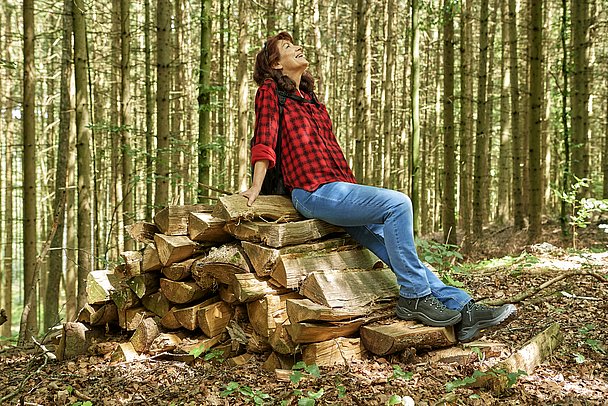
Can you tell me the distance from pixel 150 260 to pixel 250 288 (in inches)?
Result: 43.5

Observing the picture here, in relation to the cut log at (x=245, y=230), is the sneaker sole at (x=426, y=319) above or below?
below

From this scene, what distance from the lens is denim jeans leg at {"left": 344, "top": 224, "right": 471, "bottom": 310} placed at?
12.9ft

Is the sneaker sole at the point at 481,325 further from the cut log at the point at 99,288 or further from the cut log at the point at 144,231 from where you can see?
the cut log at the point at 99,288

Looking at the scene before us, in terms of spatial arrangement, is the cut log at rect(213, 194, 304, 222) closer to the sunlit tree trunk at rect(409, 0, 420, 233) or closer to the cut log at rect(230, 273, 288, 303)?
the cut log at rect(230, 273, 288, 303)

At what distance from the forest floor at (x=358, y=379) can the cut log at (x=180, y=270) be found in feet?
2.19

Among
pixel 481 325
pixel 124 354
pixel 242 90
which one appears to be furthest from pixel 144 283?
pixel 242 90

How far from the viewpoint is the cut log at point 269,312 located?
153 inches

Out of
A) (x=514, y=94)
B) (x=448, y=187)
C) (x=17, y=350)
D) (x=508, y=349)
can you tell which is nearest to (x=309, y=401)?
(x=508, y=349)

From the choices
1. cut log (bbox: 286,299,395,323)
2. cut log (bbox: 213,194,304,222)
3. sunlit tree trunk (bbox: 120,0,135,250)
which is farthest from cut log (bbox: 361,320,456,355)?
sunlit tree trunk (bbox: 120,0,135,250)

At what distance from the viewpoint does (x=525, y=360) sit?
3.41m

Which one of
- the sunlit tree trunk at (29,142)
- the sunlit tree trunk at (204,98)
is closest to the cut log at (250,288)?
the sunlit tree trunk at (29,142)

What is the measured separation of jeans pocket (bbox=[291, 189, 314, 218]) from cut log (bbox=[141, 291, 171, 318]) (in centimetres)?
143

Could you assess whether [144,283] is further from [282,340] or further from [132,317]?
[282,340]

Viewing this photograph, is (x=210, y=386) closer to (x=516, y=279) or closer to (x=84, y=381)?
(x=84, y=381)
